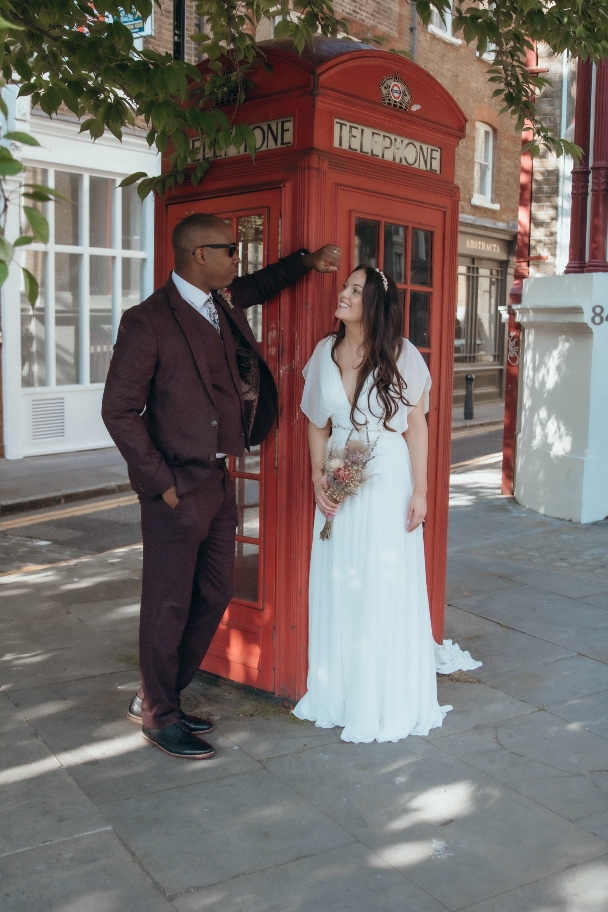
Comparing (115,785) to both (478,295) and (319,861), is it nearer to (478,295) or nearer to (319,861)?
(319,861)

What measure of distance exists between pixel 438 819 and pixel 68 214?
12449 millimetres

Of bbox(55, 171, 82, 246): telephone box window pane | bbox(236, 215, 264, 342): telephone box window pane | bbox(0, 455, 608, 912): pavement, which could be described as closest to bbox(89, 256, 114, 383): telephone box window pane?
bbox(55, 171, 82, 246): telephone box window pane

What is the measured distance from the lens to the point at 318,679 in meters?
4.34

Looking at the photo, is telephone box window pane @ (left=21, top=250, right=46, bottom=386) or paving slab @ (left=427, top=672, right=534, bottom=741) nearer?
paving slab @ (left=427, top=672, right=534, bottom=741)

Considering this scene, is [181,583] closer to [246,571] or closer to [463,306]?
[246,571]

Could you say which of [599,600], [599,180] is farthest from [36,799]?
[599,180]

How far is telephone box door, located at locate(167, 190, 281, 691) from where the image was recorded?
4398mm

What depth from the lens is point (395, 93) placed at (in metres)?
4.51

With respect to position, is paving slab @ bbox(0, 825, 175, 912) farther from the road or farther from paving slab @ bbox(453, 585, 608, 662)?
the road

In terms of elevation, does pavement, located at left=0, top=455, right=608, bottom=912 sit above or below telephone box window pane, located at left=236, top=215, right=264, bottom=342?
below

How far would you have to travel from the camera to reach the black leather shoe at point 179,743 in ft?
12.9

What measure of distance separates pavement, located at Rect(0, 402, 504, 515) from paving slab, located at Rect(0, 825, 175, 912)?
24.2 feet

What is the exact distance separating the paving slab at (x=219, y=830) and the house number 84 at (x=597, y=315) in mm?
6262

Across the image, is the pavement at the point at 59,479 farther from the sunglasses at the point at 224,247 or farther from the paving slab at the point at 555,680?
the sunglasses at the point at 224,247
